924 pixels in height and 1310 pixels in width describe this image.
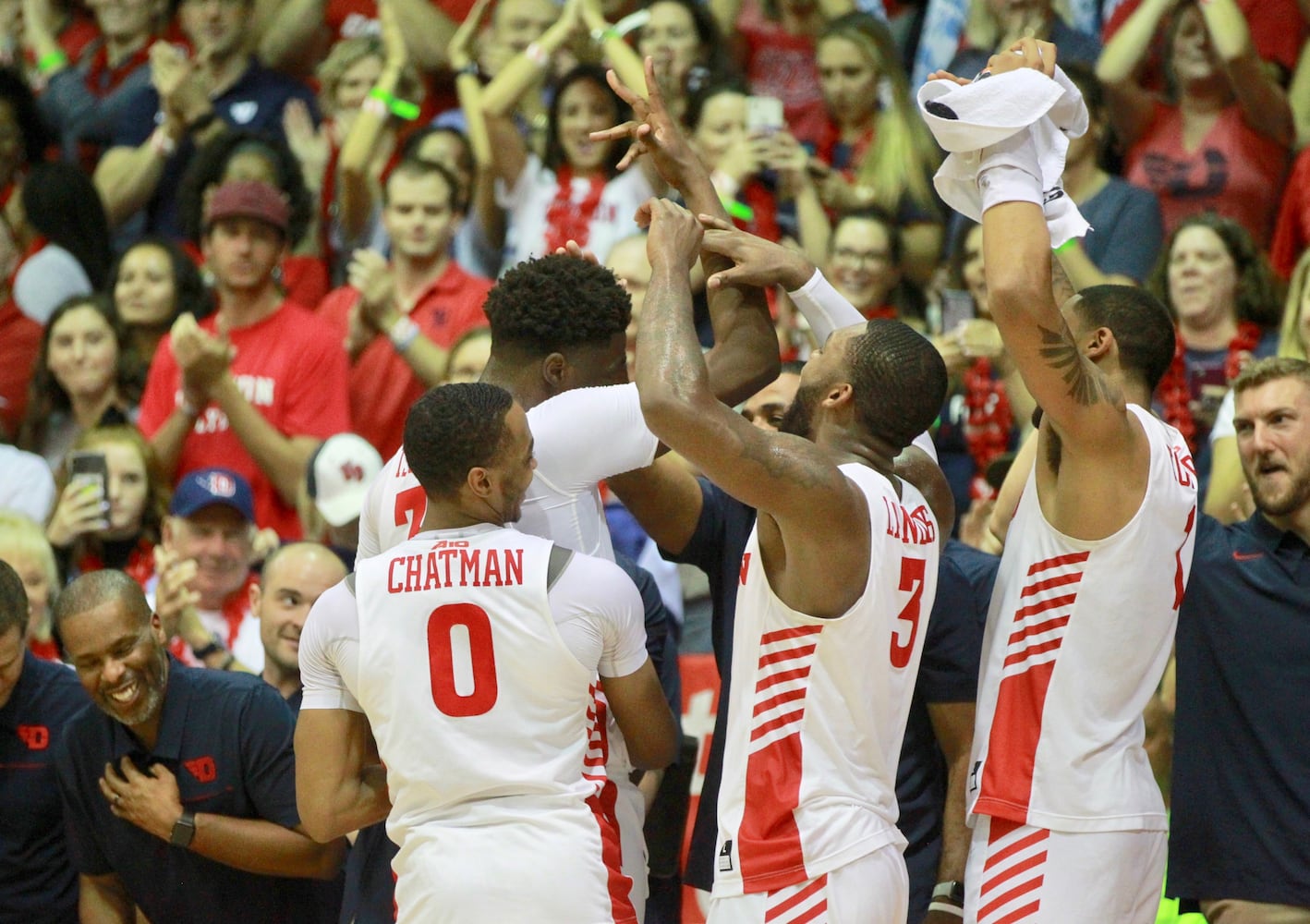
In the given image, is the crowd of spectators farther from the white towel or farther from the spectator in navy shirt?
the white towel

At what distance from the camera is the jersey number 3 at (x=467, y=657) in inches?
141

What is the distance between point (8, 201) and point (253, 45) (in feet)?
5.47

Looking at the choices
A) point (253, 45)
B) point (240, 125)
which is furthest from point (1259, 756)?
point (253, 45)

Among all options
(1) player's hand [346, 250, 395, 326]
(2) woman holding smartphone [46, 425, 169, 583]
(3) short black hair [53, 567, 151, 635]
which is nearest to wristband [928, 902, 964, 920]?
(3) short black hair [53, 567, 151, 635]

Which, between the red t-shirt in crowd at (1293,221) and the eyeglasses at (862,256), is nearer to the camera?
the red t-shirt in crowd at (1293,221)

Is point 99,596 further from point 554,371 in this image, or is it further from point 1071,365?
point 1071,365

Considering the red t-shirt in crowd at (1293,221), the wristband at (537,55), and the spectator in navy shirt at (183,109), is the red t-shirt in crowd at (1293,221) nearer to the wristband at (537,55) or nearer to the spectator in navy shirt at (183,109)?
the wristband at (537,55)

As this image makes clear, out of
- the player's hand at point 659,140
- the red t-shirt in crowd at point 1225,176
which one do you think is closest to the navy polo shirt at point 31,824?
the player's hand at point 659,140

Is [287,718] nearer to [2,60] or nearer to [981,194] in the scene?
[981,194]

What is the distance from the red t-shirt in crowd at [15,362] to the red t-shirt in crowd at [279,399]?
1154mm

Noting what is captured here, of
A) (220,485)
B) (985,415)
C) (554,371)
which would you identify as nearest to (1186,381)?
(985,415)

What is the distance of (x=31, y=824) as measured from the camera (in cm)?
513

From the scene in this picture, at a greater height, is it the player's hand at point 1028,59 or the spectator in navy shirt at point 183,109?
the player's hand at point 1028,59

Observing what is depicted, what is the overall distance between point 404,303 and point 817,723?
4.98m
